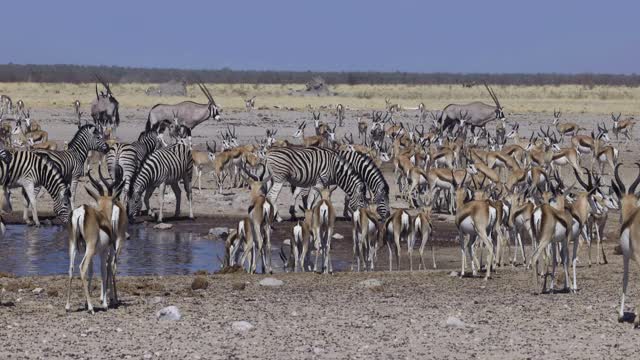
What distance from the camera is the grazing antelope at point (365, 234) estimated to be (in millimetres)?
16000

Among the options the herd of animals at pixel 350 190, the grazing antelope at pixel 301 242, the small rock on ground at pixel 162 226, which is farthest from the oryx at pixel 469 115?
the grazing antelope at pixel 301 242

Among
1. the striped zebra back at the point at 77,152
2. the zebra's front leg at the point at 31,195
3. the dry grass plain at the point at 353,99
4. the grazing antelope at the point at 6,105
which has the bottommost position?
the dry grass plain at the point at 353,99

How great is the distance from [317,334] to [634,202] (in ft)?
12.4

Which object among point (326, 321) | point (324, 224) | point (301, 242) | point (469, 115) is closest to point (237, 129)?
point (469, 115)

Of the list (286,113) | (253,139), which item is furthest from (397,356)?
(286,113)

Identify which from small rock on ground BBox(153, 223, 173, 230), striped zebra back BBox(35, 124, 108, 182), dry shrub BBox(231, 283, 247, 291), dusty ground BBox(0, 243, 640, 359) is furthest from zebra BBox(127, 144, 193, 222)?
dry shrub BBox(231, 283, 247, 291)

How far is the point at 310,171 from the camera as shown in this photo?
21.4 m

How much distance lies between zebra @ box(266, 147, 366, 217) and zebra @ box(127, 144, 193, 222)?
194 centimetres

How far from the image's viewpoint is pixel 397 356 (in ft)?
31.2

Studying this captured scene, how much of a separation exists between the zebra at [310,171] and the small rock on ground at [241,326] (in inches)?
414

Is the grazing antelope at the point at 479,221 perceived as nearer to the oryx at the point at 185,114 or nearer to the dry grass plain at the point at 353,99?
the oryx at the point at 185,114

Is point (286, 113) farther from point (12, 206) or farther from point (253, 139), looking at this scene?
point (12, 206)

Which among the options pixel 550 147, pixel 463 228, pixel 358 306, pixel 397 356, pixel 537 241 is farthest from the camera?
pixel 550 147

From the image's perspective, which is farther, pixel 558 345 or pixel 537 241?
pixel 537 241
